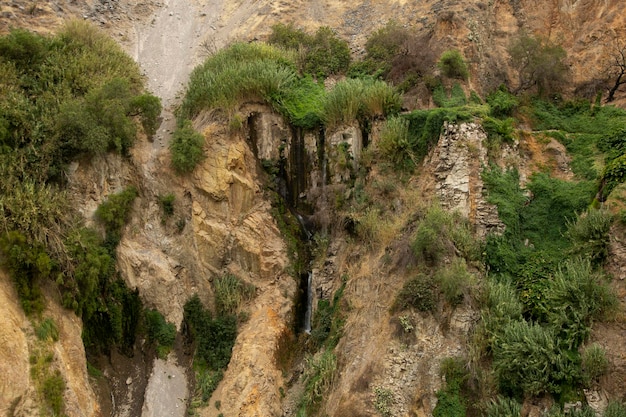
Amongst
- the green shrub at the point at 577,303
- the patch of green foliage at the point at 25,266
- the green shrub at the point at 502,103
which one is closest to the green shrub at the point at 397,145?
the green shrub at the point at 502,103

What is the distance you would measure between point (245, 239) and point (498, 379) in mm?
8656

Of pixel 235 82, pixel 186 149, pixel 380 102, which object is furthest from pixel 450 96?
pixel 186 149

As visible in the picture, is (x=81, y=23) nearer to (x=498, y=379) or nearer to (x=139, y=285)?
(x=139, y=285)

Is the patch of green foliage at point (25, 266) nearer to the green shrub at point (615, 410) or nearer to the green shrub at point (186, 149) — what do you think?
the green shrub at point (186, 149)

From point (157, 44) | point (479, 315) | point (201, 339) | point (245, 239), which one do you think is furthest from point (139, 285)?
point (157, 44)

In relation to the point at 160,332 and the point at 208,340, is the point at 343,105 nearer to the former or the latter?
the point at 208,340

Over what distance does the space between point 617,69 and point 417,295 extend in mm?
12524

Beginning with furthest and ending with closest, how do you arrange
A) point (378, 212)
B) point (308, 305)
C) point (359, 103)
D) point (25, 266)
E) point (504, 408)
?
point (359, 103), point (308, 305), point (378, 212), point (25, 266), point (504, 408)

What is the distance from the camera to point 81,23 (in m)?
20.1

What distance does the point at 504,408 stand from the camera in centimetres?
1026

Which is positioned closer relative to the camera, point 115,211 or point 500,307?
point 500,307

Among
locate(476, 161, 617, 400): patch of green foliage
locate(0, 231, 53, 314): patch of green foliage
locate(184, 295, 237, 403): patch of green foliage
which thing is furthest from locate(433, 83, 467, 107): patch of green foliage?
locate(0, 231, 53, 314): patch of green foliage

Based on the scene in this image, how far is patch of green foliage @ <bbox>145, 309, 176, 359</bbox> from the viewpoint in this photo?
14.6 m

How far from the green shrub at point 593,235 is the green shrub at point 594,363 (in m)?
2.33
